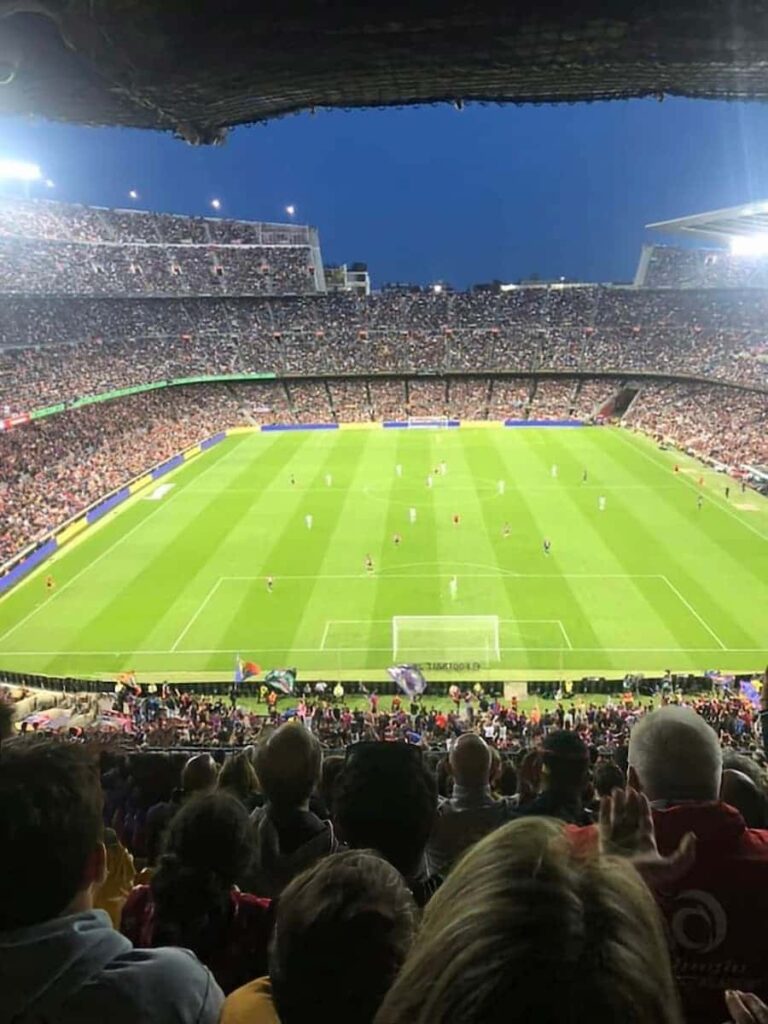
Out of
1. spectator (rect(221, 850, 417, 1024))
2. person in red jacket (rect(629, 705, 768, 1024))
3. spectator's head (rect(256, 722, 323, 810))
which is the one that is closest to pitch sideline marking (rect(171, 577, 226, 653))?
spectator's head (rect(256, 722, 323, 810))

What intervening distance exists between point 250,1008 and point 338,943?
0.41 meters

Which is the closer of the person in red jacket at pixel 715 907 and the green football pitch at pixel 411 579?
the person in red jacket at pixel 715 907

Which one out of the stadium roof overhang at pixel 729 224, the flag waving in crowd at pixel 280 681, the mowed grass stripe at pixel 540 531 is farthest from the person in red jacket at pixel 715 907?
the stadium roof overhang at pixel 729 224

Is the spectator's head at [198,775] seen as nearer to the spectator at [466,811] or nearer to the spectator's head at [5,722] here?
the spectator's head at [5,722]

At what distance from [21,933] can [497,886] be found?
4.42 ft

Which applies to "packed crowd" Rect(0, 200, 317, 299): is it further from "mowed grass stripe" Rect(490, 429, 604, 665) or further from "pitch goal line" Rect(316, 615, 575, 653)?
"pitch goal line" Rect(316, 615, 575, 653)

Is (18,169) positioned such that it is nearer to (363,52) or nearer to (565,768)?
(363,52)

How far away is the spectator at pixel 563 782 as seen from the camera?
567 centimetres

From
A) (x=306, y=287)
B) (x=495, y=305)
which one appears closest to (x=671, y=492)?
(x=495, y=305)

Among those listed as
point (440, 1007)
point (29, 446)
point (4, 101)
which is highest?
point (4, 101)

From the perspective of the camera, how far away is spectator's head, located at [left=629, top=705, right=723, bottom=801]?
10.7 ft

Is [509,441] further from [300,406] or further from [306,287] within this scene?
[306,287]

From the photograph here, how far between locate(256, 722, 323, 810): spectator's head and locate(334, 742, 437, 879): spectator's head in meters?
0.96

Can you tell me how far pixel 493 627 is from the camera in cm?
3009
